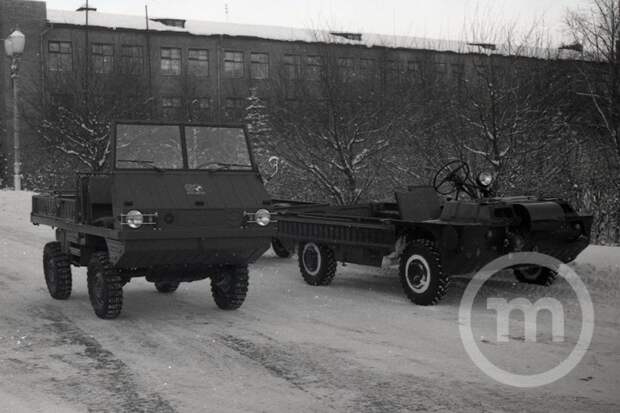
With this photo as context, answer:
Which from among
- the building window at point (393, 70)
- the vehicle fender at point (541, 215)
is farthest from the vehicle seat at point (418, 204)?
the building window at point (393, 70)

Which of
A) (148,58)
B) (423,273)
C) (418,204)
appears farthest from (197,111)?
(423,273)

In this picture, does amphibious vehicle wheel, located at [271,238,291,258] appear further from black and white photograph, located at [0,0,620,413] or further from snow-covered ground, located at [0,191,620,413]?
snow-covered ground, located at [0,191,620,413]

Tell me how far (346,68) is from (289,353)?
15951 mm

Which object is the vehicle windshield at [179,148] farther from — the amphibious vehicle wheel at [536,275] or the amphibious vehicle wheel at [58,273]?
the amphibious vehicle wheel at [536,275]

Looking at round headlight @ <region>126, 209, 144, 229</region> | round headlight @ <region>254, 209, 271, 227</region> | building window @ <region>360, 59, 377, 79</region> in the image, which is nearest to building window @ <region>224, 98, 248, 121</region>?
building window @ <region>360, 59, 377, 79</region>

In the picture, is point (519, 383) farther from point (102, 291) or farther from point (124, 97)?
point (124, 97)

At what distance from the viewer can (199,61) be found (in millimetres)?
52938

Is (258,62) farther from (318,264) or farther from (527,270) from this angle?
(527,270)

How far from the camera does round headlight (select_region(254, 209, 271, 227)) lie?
791 centimetres

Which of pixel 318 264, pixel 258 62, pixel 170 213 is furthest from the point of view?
pixel 258 62

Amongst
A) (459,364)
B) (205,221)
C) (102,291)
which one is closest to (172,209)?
(205,221)

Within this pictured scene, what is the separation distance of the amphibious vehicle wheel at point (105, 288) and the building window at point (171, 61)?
150ft

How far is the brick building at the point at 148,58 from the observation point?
35344 millimetres

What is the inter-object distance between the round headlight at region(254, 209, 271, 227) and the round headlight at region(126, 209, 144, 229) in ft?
4.03
